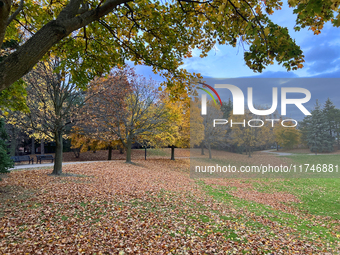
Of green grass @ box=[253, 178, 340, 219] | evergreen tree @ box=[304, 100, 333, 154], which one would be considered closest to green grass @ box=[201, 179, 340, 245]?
green grass @ box=[253, 178, 340, 219]

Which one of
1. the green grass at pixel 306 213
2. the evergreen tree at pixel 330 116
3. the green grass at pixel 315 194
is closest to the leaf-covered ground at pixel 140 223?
the green grass at pixel 306 213

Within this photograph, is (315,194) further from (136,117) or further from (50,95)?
(50,95)

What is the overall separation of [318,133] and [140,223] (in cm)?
3342

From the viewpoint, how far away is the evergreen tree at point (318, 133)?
29212 millimetres

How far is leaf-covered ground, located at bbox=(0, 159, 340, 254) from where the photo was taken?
13.7 ft

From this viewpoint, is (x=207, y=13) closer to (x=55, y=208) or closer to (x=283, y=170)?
(x=55, y=208)

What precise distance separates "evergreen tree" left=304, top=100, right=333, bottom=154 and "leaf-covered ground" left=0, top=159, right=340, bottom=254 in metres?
25.9

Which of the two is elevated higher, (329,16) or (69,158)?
(329,16)

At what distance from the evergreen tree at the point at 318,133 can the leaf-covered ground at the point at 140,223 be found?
1018 inches

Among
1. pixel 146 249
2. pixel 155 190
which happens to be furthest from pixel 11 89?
pixel 155 190

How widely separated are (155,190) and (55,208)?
4197 millimetres

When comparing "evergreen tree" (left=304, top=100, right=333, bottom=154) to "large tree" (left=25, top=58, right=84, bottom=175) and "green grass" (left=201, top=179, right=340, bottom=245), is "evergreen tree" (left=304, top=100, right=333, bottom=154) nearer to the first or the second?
"green grass" (left=201, top=179, right=340, bottom=245)

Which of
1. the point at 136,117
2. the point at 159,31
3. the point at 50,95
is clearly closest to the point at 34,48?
the point at 159,31

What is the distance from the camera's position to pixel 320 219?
791 centimetres
